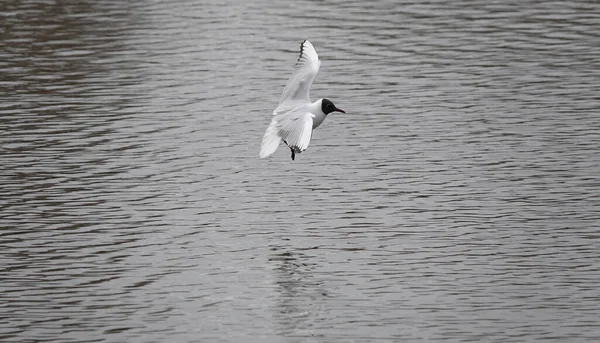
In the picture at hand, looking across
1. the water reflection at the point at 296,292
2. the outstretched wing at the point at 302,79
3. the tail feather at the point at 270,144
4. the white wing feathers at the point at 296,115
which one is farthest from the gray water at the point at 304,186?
the outstretched wing at the point at 302,79

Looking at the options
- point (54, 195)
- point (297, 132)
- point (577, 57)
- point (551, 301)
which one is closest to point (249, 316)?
point (551, 301)

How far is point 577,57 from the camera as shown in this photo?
2795 cm

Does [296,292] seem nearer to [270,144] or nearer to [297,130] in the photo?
[297,130]

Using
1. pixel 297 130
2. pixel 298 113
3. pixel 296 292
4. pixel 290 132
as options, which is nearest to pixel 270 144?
pixel 290 132

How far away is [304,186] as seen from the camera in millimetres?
18859

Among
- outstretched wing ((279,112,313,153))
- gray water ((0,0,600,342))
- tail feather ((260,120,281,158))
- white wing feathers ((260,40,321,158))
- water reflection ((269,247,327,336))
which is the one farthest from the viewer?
tail feather ((260,120,281,158))

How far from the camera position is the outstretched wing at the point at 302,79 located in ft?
60.7

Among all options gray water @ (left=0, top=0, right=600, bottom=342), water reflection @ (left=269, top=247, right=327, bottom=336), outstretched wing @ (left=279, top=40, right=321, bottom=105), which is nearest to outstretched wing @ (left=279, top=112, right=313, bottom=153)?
outstretched wing @ (left=279, top=40, right=321, bottom=105)

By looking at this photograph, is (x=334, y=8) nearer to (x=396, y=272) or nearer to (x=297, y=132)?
(x=297, y=132)

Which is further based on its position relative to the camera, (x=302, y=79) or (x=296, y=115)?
(x=302, y=79)

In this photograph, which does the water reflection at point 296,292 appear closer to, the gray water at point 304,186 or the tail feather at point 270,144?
the gray water at point 304,186

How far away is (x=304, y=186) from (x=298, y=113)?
149 centimetres

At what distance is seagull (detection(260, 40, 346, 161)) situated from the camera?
17047 mm

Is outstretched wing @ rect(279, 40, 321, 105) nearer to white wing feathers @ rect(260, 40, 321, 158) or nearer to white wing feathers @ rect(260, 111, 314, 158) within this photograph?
white wing feathers @ rect(260, 40, 321, 158)
